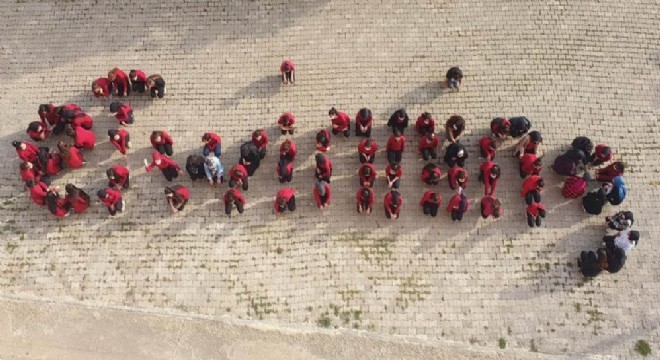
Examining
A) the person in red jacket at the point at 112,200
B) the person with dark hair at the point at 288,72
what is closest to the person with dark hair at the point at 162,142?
the person in red jacket at the point at 112,200

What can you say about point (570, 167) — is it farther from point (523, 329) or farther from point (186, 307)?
point (186, 307)

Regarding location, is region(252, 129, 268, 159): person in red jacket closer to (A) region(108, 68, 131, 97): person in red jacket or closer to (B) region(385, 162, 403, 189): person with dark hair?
(B) region(385, 162, 403, 189): person with dark hair

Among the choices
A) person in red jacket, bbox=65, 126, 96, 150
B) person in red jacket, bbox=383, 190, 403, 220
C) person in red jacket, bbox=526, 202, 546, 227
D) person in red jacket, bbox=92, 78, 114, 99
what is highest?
person in red jacket, bbox=92, 78, 114, 99

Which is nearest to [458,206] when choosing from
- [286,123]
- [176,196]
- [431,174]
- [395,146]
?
[431,174]

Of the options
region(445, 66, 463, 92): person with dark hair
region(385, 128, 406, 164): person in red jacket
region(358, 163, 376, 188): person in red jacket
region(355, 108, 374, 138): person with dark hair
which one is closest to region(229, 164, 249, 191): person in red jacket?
region(358, 163, 376, 188): person in red jacket

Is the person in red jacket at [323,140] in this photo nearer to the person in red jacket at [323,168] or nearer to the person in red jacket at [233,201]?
the person in red jacket at [323,168]

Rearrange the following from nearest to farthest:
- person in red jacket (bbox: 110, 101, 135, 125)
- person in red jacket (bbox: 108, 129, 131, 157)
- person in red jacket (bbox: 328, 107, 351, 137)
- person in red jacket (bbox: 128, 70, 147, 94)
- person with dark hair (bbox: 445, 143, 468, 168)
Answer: person with dark hair (bbox: 445, 143, 468, 168), person in red jacket (bbox: 108, 129, 131, 157), person in red jacket (bbox: 328, 107, 351, 137), person in red jacket (bbox: 110, 101, 135, 125), person in red jacket (bbox: 128, 70, 147, 94)
